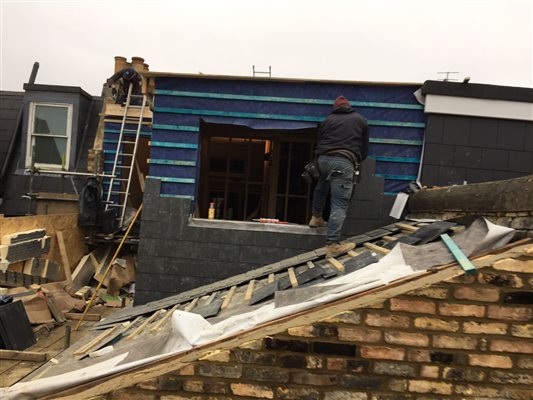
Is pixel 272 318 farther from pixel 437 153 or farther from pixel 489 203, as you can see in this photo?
pixel 437 153

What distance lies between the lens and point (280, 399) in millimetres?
2387

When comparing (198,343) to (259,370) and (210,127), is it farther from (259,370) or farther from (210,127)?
(210,127)

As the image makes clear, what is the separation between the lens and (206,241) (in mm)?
6008

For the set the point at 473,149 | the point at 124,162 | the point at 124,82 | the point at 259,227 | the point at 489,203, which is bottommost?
the point at 259,227

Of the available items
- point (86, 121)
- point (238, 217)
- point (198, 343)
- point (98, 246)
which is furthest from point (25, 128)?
point (198, 343)

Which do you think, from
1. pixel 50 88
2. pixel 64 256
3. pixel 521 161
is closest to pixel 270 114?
pixel 521 161

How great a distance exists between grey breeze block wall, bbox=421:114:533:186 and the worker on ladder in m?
7.07

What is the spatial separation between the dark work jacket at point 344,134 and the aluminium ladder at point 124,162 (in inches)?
209

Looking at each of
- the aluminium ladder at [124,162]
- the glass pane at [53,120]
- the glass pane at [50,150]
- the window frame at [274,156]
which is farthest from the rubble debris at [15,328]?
the glass pane at [53,120]

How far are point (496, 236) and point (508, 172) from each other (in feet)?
13.8

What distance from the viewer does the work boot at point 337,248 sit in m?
4.75

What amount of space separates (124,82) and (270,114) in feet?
18.0

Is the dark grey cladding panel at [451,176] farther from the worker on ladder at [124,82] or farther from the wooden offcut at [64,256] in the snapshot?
the worker on ladder at [124,82]

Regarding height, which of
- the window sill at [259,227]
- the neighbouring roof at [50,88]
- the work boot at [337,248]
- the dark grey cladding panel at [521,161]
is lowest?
the work boot at [337,248]
